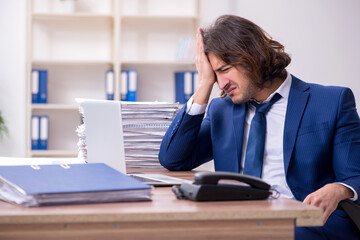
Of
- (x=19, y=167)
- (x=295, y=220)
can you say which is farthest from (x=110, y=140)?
(x=295, y=220)

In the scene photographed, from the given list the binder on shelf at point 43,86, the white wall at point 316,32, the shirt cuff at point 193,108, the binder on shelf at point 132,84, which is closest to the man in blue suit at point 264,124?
the shirt cuff at point 193,108

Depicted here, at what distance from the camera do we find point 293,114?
1.68 m

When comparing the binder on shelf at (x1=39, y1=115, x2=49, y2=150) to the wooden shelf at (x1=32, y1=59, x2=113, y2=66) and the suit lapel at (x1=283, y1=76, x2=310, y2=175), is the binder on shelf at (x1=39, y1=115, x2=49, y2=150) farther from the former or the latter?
the suit lapel at (x1=283, y1=76, x2=310, y2=175)

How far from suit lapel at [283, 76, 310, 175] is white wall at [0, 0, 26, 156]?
3.25 meters

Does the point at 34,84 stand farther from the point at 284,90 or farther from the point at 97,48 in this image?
the point at 284,90

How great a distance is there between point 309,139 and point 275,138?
15 cm

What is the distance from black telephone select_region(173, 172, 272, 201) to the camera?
3.44ft

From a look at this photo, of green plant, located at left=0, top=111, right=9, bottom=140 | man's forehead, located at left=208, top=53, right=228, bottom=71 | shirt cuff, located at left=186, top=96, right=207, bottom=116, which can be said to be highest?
man's forehead, located at left=208, top=53, right=228, bottom=71

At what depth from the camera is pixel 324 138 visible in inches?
63.9

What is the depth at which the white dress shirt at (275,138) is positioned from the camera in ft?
5.63

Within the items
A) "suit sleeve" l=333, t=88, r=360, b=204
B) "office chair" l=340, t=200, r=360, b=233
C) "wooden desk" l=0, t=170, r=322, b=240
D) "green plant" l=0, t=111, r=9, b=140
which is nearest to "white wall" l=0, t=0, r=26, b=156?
"green plant" l=0, t=111, r=9, b=140

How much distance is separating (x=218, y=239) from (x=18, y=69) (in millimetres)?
3908

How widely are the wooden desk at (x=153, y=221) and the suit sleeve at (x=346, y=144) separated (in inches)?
26.1

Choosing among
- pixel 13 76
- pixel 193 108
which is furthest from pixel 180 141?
pixel 13 76
